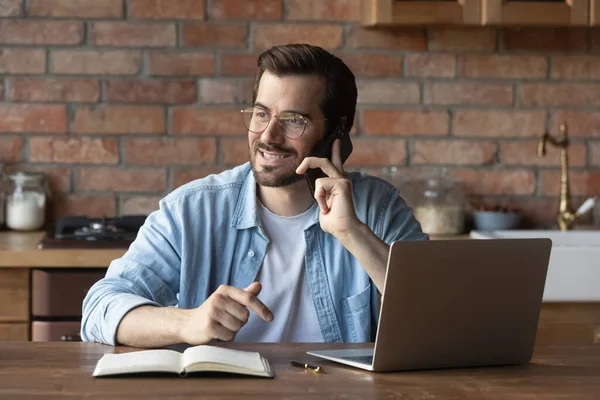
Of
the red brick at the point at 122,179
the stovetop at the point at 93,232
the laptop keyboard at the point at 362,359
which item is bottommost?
the laptop keyboard at the point at 362,359

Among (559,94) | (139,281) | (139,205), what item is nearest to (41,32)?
(139,205)

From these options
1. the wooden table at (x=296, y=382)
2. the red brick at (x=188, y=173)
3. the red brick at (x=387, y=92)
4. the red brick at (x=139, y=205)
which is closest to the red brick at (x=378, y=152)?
the red brick at (x=387, y=92)

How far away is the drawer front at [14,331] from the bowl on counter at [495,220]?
4.97 ft

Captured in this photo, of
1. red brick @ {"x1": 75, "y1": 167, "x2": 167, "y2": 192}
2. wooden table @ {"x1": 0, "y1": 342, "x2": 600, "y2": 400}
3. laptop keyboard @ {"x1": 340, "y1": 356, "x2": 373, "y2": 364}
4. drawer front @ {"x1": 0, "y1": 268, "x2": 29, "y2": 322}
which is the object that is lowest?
drawer front @ {"x1": 0, "y1": 268, "x2": 29, "y2": 322}

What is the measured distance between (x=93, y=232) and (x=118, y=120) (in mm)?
486

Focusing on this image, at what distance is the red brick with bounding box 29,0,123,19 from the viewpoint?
3355 mm

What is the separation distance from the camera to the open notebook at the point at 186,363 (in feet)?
5.28

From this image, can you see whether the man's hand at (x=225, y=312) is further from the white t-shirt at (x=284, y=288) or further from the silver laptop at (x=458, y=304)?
the white t-shirt at (x=284, y=288)

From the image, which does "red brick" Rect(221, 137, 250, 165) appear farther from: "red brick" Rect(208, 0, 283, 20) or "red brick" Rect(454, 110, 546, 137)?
"red brick" Rect(454, 110, 546, 137)

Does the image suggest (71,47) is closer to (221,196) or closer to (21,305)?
(21,305)

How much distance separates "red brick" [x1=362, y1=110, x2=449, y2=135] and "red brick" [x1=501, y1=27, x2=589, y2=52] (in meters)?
0.34

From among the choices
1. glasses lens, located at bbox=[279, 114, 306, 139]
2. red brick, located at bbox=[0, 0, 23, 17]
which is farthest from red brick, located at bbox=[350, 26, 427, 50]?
glasses lens, located at bbox=[279, 114, 306, 139]

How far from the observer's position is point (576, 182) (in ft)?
11.6

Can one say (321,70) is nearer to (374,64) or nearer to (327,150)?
(327,150)
